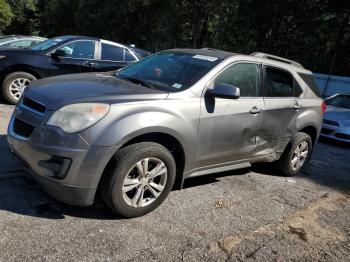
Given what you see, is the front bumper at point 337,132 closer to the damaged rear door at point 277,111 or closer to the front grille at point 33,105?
the damaged rear door at point 277,111

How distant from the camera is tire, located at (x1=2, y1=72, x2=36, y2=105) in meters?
8.22

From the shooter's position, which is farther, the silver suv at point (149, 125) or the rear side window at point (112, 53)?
the rear side window at point (112, 53)

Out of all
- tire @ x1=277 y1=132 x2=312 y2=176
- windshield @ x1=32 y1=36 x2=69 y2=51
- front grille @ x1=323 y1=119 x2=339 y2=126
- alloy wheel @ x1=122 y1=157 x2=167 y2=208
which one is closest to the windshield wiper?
alloy wheel @ x1=122 y1=157 x2=167 y2=208

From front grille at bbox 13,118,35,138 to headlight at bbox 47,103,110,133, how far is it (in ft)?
0.99

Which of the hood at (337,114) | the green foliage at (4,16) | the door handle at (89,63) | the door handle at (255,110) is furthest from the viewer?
the green foliage at (4,16)

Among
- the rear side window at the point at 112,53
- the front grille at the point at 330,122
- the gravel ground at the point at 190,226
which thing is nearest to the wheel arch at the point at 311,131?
the gravel ground at the point at 190,226

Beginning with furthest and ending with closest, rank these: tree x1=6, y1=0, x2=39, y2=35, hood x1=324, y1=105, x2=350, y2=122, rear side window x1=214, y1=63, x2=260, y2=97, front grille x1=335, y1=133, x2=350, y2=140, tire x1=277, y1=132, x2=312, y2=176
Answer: tree x1=6, y1=0, x2=39, y2=35
hood x1=324, y1=105, x2=350, y2=122
front grille x1=335, y1=133, x2=350, y2=140
tire x1=277, y1=132, x2=312, y2=176
rear side window x1=214, y1=63, x2=260, y2=97

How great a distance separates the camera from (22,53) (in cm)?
831

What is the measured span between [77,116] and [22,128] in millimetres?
688

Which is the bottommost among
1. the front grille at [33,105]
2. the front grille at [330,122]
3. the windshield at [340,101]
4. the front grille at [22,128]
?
the front grille at [330,122]

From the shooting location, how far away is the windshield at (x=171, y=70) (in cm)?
459

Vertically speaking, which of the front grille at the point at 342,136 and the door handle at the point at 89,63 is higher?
the door handle at the point at 89,63

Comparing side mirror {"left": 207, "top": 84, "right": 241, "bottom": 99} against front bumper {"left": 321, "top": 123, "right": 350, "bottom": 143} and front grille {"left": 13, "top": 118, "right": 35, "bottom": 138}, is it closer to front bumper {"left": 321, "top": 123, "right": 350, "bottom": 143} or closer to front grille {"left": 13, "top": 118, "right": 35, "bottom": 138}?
front grille {"left": 13, "top": 118, "right": 35, "bottom": 138}

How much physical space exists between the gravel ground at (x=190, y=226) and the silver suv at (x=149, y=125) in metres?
0.27
